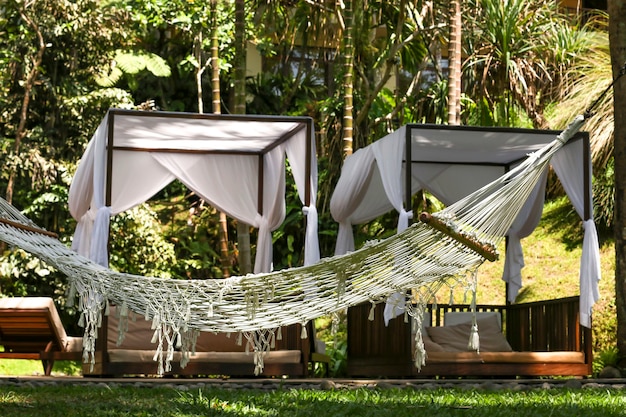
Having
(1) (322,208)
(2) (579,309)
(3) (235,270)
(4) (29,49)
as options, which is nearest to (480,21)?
(1) (322,208)

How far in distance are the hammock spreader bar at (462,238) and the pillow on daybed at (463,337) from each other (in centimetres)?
301

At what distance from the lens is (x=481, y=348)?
25.1ft

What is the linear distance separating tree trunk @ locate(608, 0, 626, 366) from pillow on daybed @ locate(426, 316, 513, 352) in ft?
2.92

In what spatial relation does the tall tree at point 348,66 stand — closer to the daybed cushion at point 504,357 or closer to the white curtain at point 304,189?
the white curtain at point 304,189

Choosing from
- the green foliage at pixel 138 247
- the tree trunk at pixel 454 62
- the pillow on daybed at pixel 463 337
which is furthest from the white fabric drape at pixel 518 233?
the green foliage at pixel 138 247

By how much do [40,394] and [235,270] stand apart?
22.8 feet

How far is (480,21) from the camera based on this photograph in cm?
1218

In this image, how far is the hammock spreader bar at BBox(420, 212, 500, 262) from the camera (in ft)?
14.6

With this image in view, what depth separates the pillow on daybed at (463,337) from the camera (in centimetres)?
762

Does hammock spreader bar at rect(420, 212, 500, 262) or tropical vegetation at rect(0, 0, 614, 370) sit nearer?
hammock spreader bar at rect(420, 212, 500, 262)

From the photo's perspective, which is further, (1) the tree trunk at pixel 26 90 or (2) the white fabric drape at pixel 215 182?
(1) the tree trunk at pixel 26 90

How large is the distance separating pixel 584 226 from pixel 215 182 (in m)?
2.94

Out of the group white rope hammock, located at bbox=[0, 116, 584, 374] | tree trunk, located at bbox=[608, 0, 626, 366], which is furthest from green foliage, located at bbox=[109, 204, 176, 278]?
white rope hammock, located at bbox=[0, 116, 584, 374]

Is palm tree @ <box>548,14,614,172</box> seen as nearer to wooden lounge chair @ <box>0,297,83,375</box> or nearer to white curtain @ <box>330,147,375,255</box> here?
white curtain @ <box>330,147,375,255</box>
